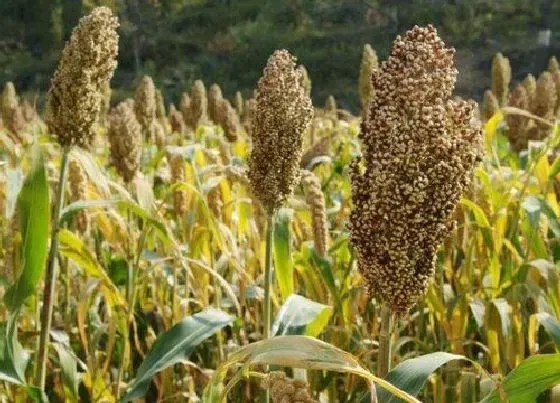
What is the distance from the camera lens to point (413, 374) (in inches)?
61.9

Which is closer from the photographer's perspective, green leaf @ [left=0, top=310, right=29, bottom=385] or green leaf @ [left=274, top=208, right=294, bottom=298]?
green leaf @ [left=0, top=310, right=29, bottom=385]

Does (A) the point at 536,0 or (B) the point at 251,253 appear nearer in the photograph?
(B) the point at 251,253

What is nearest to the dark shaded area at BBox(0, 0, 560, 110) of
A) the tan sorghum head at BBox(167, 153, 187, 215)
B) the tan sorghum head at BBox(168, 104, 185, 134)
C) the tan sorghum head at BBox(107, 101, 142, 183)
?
the tan sorghum head at BBox(168, 104, 185, 134)

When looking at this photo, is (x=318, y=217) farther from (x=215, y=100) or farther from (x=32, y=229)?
(x=215, y=100)

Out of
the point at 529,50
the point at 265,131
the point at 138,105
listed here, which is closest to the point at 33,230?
the point at 265,131

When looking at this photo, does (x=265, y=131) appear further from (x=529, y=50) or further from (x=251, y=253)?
(x=529, y=50)

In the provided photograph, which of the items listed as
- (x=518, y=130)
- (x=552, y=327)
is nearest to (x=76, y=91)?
(x=552, y=327)

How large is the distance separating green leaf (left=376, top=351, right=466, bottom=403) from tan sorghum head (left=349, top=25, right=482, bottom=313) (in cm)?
16

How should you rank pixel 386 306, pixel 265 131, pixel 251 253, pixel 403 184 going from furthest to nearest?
pixel 251 253
pixel 265 131
pixel 386 306
pixel 403 184

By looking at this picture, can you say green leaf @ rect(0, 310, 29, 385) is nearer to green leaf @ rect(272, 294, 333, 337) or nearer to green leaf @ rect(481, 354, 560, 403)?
green leaf @ rect(272, 294, 333, 337)

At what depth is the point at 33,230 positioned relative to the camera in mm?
2336

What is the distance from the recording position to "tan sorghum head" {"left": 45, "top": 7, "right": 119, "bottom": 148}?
8.14 feet

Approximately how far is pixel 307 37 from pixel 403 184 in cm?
3068

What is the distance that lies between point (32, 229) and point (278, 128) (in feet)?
2.22
